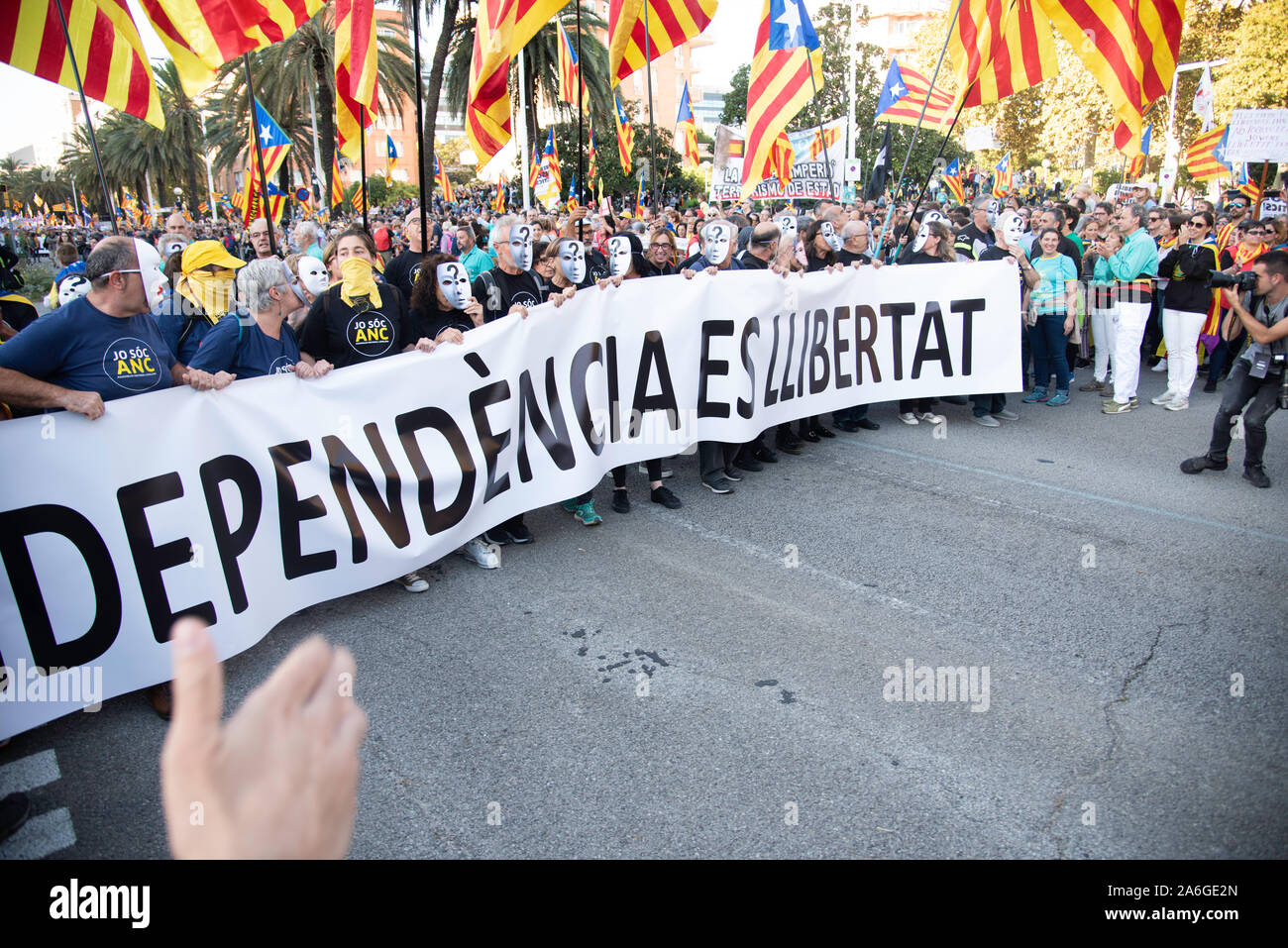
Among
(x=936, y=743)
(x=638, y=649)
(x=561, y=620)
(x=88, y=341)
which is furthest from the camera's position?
(x=561, y=620)

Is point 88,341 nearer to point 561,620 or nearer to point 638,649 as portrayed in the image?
point 561,620

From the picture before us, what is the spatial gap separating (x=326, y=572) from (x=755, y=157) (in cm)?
781

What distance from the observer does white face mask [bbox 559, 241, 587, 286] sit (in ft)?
20.5

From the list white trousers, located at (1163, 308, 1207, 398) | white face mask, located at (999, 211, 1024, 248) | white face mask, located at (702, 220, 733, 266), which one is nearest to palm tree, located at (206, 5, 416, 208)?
white face mask, located at (702, 220, 733, 266)

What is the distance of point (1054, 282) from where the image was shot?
9125 mm

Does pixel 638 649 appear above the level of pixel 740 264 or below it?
below

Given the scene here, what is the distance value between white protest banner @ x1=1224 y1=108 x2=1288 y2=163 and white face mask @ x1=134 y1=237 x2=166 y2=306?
42.8 feet

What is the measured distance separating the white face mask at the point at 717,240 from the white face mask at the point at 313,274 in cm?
298

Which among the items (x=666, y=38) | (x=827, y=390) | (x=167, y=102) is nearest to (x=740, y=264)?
(x=827, y=390)

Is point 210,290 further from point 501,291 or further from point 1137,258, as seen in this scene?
point 1137,258
